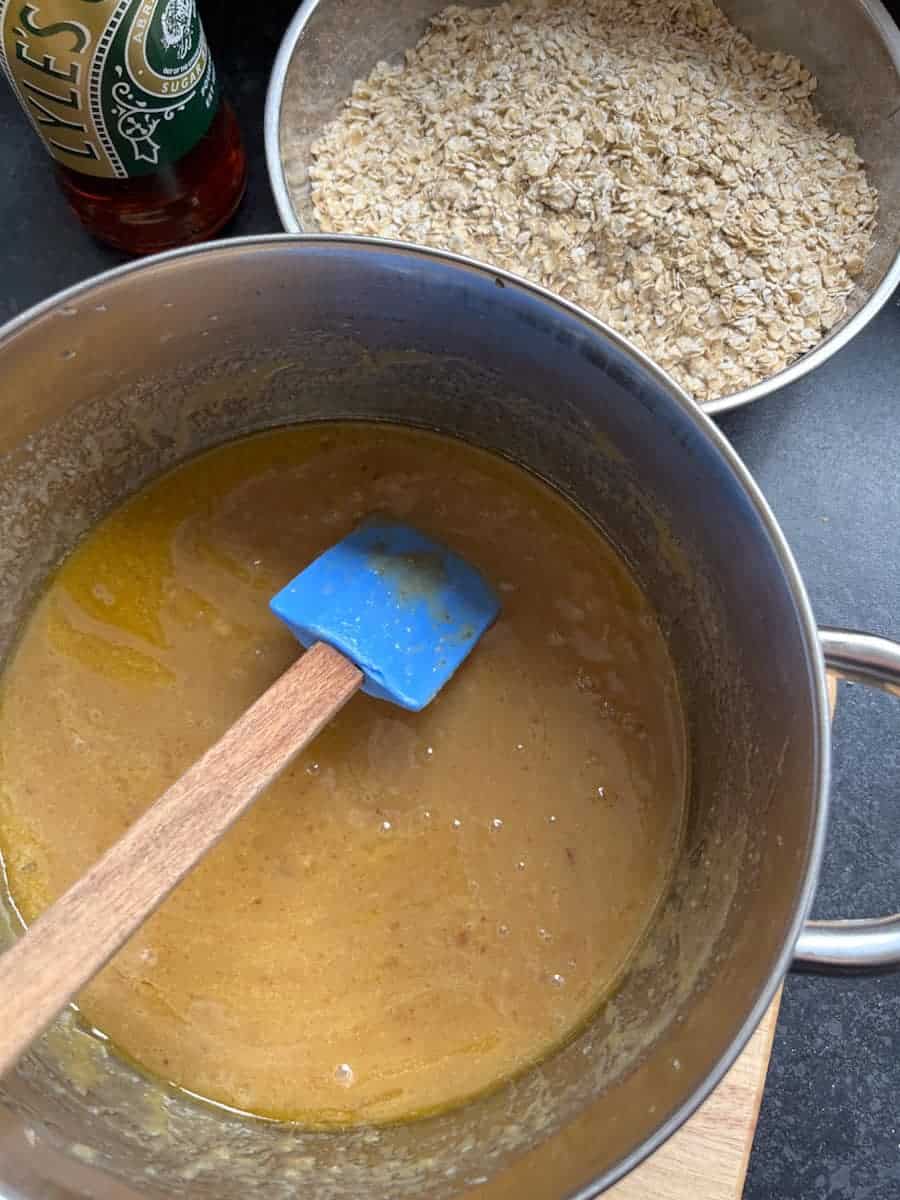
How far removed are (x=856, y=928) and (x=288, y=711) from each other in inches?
19.4

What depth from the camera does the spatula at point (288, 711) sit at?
2.59 feet

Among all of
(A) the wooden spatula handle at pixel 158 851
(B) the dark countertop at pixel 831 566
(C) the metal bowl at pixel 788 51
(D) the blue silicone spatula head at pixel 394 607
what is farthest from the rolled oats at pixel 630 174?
(A) the wooden spatula handle at pixel 158 851

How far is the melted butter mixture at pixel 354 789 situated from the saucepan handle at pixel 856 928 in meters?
0.27

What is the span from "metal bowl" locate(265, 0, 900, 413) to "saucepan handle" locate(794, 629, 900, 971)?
0.35 metres

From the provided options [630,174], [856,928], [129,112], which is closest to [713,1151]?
[856,928]

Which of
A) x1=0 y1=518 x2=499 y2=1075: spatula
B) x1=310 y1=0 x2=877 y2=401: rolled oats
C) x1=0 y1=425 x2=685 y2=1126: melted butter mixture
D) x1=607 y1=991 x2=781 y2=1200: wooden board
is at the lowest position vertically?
x1=607 y1=991 x2=781 y2=1200: wooden board

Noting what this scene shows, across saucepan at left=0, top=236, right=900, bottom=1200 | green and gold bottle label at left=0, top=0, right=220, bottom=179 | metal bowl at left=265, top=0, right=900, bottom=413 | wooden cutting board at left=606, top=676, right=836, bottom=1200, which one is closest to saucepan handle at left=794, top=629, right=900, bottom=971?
saucepan at left=0, top=236, right=900, bottom=1200

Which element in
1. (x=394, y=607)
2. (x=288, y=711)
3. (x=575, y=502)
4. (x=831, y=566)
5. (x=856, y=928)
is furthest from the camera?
(x=831, y=566)

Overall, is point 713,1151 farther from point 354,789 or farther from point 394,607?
point 394,607

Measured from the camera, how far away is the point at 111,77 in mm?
969

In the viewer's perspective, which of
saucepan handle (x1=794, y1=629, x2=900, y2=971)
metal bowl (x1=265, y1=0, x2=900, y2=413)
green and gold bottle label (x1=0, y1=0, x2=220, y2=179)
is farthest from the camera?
metal bowl (x1=265, y1=0, x2=900, y2=413)

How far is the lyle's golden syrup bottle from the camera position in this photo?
934 millimetres

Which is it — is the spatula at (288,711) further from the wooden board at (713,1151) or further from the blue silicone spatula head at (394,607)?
the wooden board at (713,1151)

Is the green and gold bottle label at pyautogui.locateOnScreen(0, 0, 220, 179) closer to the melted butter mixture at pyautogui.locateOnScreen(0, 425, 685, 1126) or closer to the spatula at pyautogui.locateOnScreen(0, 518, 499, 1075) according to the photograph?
the melted butter mixture at pyautogui.locateOnScreen(0, 425, 685, 1126)
